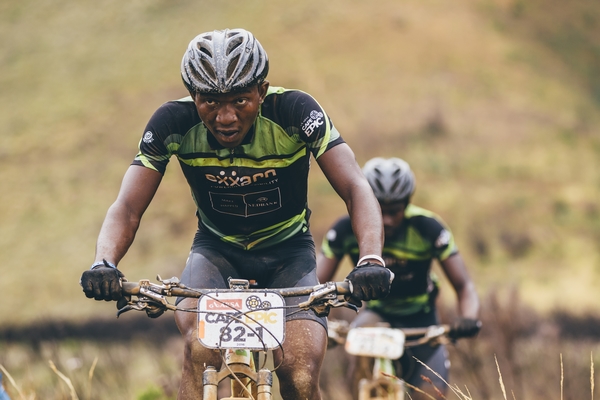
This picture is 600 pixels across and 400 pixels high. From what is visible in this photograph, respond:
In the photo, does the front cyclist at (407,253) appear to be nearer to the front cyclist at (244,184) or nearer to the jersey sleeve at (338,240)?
the jersey sleeve at (338,240)

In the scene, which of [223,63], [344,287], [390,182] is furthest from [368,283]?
[390,182]

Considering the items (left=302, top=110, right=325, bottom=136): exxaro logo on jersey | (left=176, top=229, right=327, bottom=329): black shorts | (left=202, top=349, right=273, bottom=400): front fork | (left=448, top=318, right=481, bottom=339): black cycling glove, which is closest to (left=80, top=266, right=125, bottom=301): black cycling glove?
(left=202, top=349, right=273, bottom=400): front fork

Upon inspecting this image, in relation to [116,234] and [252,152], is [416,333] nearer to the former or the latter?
[252,152]

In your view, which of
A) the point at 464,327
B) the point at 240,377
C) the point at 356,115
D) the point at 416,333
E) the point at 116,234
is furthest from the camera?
the point at 356,115

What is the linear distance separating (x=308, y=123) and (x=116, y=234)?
112cm

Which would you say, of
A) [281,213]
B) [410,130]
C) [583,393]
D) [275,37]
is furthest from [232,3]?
[281,213]

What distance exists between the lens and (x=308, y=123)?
4512 millimetres

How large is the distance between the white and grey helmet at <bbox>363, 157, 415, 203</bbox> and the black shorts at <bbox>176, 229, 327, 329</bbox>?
6.86 ft

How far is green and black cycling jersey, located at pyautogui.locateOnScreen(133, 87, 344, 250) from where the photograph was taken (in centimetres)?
457

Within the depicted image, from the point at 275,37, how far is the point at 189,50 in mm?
43211

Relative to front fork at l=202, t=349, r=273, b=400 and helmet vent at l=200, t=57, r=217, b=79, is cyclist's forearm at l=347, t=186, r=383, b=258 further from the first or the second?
helmet vent at l=200, t=57, r=217, b=79

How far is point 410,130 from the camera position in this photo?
132ft

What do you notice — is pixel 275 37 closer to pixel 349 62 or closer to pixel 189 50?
pixel 349 62

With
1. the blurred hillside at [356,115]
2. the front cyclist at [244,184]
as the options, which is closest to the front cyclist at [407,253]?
the front cyclist at [244,184]
